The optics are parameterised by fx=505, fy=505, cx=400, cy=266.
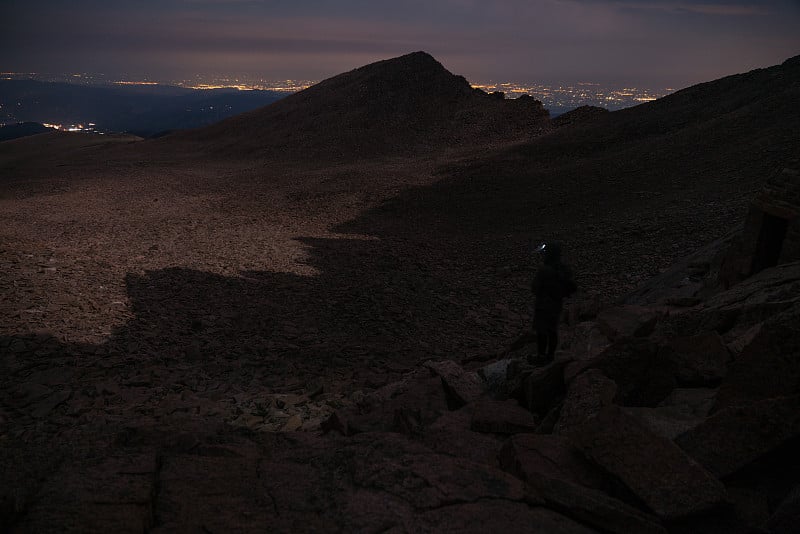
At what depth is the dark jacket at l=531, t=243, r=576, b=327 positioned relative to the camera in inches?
229

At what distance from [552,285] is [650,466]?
2.94 m

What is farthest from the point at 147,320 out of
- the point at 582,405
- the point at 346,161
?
the point at 346,161

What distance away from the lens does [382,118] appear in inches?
1412

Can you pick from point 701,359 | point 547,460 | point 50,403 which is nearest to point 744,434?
point 547,460

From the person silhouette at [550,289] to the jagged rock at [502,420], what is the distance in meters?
1.43

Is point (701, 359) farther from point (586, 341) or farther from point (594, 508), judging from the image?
point (594, 508)

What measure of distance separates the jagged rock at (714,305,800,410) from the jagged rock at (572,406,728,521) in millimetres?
789

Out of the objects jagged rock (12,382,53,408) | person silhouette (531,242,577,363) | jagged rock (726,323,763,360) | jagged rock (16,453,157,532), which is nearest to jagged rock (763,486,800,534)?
jagged rock (726,323,763,360)

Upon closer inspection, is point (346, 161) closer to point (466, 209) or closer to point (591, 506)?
point (466, 209)

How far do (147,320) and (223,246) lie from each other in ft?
18.5

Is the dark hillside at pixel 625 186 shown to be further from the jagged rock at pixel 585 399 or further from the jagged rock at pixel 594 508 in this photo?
the jagged rock at pixel 594 508

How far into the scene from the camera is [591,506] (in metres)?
2.97

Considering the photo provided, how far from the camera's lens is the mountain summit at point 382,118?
3266 cm

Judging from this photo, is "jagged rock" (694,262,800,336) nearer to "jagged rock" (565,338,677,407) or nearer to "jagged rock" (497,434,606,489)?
"jagged rock" (565,338,677,407)
